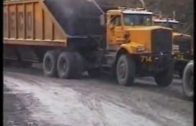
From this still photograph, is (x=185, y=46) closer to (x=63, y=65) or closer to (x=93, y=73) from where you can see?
(x=93, y=73)

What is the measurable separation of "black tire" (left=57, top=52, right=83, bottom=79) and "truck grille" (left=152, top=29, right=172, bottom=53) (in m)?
3.18

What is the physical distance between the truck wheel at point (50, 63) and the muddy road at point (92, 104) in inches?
97.5

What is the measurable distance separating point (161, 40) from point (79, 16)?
377 centimetres

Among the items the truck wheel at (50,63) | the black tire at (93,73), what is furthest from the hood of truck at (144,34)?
the truck wheel at (50,63)

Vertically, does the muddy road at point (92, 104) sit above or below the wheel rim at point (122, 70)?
below

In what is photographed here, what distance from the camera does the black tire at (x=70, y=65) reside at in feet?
61.3

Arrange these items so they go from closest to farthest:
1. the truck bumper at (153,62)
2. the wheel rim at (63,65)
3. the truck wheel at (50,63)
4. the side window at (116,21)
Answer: the truck bumper at (153,62) → the side window at (116,21) → the wheel rim at (63,65) → the truck wheel at (50,63)

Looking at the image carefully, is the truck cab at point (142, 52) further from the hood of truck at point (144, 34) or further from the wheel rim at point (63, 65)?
the wheel rim at point (63, 65)

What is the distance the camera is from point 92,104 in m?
11.9

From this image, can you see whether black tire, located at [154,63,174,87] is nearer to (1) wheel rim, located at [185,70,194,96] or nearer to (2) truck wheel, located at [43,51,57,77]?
(1) wheel rim, located at [185,70,194,96]

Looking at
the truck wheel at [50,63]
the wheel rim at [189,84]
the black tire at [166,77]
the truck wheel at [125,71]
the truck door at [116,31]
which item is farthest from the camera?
the truck wheel at [50,63]

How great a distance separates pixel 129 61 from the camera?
53.8ft

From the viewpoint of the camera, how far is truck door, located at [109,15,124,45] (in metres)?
17.6

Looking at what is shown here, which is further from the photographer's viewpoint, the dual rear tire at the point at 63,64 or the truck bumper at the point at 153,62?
the dual rear tire at the point at 63,64
